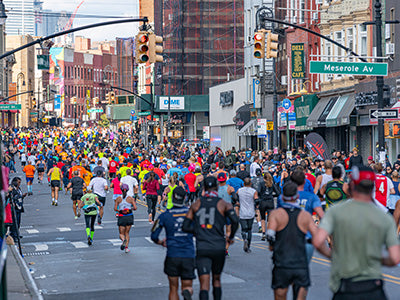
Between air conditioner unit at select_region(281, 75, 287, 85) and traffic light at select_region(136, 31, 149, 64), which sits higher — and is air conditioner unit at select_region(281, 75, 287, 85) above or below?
above

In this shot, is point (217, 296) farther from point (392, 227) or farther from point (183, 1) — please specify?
point (183, 1)

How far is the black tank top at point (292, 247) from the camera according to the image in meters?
9.74

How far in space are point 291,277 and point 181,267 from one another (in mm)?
1828

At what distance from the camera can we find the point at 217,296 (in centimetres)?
1117

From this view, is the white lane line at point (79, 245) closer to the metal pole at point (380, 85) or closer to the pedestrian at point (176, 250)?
the metal pole at point (380, 85)

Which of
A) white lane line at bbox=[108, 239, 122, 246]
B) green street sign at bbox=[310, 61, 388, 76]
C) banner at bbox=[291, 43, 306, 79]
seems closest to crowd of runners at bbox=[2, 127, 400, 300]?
white lane line at bbox=[108, 239, 122, 246]

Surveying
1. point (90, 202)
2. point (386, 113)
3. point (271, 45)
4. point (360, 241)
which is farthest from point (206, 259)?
point (271, 45)

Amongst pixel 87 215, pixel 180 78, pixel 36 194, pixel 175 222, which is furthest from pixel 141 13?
pixel 175 222

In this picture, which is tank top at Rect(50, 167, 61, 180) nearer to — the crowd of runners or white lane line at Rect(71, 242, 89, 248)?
the crowd of runners

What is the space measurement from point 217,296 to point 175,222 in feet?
3.49

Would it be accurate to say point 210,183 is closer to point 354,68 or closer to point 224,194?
point 224,194

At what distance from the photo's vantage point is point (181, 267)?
36.5ft

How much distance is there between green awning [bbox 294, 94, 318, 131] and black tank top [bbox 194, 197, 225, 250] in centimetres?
3568

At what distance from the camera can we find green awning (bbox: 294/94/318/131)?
4666cm
